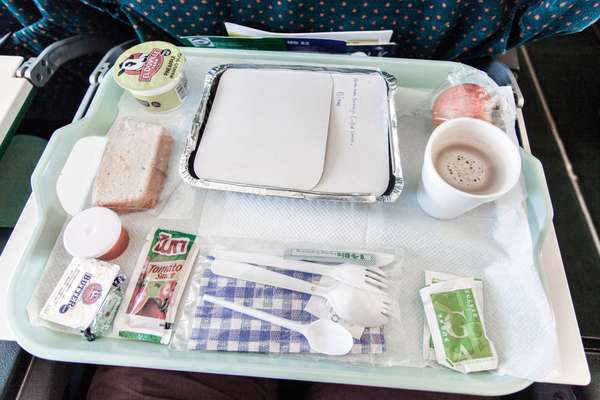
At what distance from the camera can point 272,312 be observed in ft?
1.86

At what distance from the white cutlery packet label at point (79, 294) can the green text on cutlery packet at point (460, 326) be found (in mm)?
479

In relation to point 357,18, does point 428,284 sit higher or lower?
lower

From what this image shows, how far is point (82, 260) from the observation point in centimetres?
56

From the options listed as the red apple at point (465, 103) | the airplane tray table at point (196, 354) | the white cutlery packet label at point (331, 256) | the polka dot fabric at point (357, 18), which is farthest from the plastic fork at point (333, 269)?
the polka dot fabric at point (357, 18)

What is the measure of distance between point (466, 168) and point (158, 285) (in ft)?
1.66

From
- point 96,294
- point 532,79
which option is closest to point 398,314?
point 96,294

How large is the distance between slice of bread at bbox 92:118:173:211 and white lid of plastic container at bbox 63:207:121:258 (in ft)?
0.10

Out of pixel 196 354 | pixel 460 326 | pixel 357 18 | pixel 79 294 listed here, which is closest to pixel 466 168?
pixel 460 326

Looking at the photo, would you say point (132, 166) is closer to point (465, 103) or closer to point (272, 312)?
point (272, 312)

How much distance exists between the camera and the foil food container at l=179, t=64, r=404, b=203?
1.94 feet

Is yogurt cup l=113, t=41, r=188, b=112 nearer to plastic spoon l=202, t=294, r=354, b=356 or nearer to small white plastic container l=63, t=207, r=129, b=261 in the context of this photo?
Result: small white plastic container l=63, t=207, r=129, b=261

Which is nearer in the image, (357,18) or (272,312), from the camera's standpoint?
(272,312)

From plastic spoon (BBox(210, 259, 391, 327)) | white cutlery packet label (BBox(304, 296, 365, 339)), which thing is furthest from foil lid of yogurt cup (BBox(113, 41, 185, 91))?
white cutlery packet label (BBox(304, 296, 365, 339))

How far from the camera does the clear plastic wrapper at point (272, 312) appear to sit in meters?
0.55
